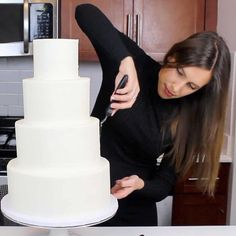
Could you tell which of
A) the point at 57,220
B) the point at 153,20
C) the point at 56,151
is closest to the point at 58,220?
the point at 57,220

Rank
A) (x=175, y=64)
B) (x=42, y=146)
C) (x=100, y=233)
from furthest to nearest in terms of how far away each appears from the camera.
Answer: (x=175, y=64) → (x=100, y=233) → (x=42, y=146)

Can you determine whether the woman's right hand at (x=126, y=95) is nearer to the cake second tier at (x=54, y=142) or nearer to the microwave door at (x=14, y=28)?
the cake second tier at (x=54, y=142)

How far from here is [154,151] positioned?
153cm

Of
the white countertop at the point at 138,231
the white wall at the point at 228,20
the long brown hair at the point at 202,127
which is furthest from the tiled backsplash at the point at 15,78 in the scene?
the white countertop at the point at 138,231

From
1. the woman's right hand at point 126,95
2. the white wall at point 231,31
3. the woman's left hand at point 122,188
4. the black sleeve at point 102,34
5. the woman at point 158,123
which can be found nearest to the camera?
the woman's right hand at point 126,95

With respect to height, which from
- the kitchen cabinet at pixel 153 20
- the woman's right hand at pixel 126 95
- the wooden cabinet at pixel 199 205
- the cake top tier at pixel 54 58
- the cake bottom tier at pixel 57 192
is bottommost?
the wooden cabinet at pixel 199 205

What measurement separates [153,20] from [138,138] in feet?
3.80

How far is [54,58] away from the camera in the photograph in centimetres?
97

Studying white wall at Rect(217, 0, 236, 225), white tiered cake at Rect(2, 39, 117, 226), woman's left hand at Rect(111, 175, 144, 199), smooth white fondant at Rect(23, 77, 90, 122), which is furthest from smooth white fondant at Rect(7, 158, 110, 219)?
white wall at Rect(217, 0, 236, 225)

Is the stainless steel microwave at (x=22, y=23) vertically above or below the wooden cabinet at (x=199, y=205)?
above

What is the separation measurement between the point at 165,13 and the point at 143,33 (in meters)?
0.16

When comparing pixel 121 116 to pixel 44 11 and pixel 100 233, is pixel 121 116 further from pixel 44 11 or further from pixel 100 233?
pixel 44 11

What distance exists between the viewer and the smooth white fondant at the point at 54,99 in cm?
95

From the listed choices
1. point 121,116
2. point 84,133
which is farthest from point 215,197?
point 84,133
